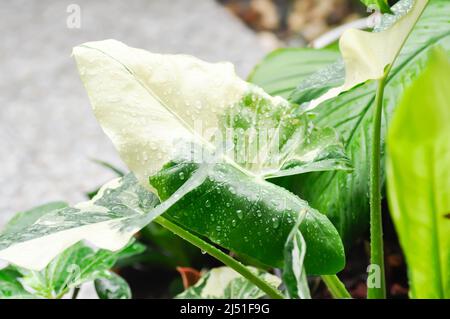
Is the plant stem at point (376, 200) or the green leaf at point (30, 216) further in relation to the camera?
the green leaf at point (30, 216)

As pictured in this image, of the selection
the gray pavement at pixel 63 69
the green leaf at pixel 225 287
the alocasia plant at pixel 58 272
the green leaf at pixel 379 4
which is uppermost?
the gray pavement at pixel 63 69

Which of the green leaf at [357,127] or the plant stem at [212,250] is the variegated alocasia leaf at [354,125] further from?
the plant stem at [212,250]

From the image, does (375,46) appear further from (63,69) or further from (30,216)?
(63,69)

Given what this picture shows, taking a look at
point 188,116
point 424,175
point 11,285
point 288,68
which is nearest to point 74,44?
point 288,68

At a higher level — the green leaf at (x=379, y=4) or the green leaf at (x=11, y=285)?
the green leaf at (x=379, y=4)

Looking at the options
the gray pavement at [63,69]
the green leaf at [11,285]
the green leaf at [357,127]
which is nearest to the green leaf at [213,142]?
the green leaf at [357,127]
